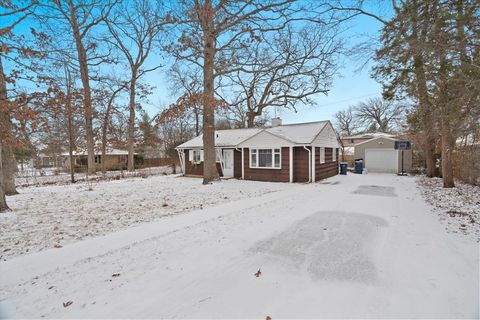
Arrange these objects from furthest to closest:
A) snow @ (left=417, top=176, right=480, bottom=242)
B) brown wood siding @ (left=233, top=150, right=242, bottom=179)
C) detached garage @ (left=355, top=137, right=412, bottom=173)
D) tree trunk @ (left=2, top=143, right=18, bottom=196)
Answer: detached garage @ (left=355, top=137, right=412, bottom=173) < brown wood siding @ (left=233, top=150, right=242, bottom=179) < tree trunk @ (left=2, top=143, right=18, bottom=196) < snow @ (left=417, top=176, right=480, bottom=242)

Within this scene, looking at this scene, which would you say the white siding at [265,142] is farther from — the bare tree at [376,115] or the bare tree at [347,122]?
the bare tree at [347,122]

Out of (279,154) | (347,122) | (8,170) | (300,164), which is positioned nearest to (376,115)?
(347,122)

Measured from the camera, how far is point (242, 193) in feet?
31.4

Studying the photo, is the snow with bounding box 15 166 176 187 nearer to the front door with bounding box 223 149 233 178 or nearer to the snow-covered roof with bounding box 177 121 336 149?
the snow-covered roof with bounding box 177 121 336 149

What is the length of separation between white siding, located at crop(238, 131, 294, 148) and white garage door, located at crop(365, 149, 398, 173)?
1018 cm

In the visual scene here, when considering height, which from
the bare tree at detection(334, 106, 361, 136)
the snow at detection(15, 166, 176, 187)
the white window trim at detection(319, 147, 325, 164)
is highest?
the bare tree at detection(334, 106, 361, 136)

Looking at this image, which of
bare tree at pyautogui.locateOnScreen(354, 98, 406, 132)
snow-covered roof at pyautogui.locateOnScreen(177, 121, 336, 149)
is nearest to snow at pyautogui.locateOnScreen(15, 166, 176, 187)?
snow-covered roof at pyautogui.locateOnScreen(177, 121, 336, 149)

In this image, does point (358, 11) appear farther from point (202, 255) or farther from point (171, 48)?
point (202, 255)

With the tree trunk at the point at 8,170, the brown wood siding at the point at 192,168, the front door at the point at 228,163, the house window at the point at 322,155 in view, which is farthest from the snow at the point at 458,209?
the tree trunk at the point at 8,170

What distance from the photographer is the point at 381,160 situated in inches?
725

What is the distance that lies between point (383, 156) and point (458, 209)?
1289 cm

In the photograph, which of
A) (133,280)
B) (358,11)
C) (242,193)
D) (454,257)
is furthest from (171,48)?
(454,257)

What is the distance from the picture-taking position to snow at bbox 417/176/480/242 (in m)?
5.00

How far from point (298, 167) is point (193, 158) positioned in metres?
8.03
